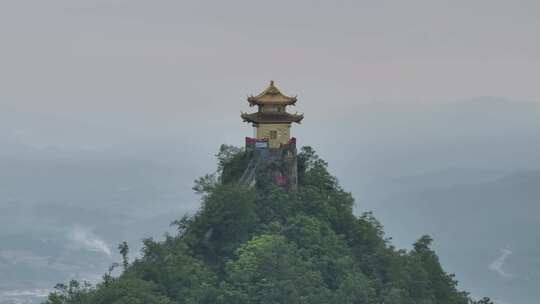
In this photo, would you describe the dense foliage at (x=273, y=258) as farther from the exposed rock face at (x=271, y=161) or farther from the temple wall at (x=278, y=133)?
the temple wall at (x=278, y=133)

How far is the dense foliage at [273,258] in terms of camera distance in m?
74.7

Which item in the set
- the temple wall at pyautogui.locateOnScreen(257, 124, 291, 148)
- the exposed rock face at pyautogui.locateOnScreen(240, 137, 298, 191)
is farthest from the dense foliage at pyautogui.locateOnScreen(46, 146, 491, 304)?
the temple wall at pyautogui.locateOnScreen(257, 124, 291, 148)

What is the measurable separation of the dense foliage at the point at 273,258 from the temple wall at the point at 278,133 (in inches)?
59.8

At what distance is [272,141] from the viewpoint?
8681 centimetres

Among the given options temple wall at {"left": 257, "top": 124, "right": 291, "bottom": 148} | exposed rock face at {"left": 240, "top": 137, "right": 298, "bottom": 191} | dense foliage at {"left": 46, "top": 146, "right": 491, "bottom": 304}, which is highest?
temple wall at {"left": 257, "top": 124, "right": 291, "bottom": 148}

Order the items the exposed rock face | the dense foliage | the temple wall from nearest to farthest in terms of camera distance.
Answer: the dense foliage, the exposed rock face, the temple wall

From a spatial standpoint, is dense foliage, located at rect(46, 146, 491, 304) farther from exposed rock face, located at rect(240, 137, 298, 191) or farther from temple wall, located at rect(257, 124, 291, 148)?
temple wall, located at rect(257, 124, 291, 148)

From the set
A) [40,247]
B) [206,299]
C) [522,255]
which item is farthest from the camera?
[522,255]

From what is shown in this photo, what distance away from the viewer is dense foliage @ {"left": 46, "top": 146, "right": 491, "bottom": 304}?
74.7 meters

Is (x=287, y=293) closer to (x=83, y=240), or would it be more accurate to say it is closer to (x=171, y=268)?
(x=171, y=268)

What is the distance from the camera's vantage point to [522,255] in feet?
642

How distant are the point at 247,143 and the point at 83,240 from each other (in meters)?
101

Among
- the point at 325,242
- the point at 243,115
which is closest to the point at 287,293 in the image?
the point at 325,242

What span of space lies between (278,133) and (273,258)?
Result: 37.1ft
